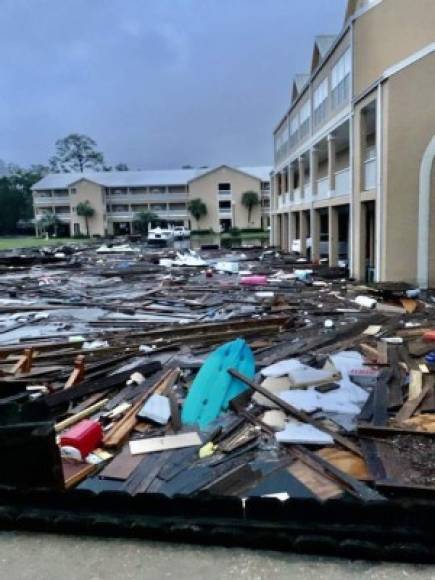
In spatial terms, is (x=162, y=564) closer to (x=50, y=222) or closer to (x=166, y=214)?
(x=166, y=214)

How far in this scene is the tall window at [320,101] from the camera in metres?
23.9

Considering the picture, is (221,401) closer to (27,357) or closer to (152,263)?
(27,357)

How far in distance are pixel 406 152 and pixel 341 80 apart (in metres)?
7.41

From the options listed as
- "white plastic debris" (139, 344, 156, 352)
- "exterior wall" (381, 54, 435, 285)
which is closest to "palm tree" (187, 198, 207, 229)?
"exterior wall" (381, 54, 435, 285)

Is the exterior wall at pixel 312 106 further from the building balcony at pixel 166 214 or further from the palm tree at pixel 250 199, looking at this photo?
the building balcony at pixel 166 214

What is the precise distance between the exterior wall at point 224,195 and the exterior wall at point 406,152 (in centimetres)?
5956

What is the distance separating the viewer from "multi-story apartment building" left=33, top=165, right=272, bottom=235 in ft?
246

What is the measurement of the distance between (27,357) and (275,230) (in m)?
36.0

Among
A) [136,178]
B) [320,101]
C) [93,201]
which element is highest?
[136,178]

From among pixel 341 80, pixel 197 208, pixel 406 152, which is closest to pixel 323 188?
pixel 341 80

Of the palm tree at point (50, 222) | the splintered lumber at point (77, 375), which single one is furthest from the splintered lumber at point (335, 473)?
the palm tree at point (50, 222)

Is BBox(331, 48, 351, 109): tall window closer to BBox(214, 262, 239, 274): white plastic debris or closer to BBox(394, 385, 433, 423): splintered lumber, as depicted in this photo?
BBox(214, 262, 239, 274): white plastic debris

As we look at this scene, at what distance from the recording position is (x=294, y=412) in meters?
5.93

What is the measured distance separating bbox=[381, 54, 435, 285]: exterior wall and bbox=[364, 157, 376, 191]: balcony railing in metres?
1.44
